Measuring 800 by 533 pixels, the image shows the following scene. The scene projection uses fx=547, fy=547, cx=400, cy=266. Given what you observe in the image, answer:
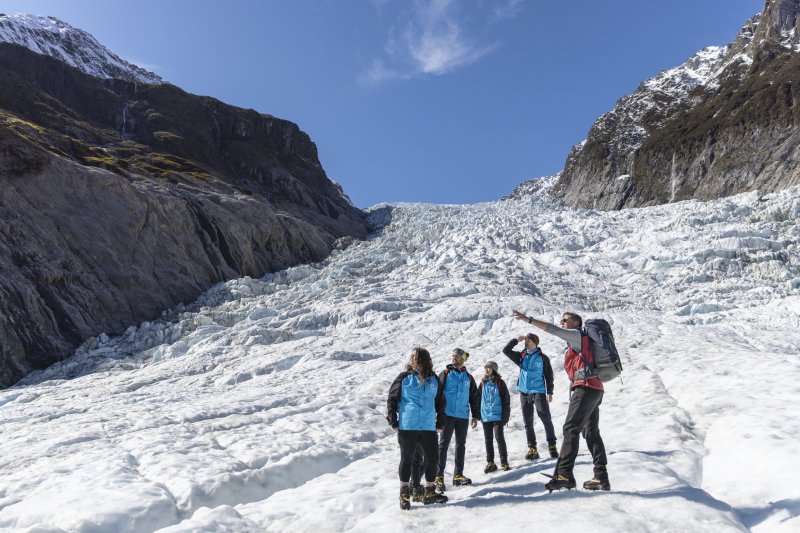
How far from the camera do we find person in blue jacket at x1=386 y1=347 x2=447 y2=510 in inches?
258

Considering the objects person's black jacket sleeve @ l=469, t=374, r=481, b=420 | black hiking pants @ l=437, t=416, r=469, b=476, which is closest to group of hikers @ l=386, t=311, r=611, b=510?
black hiking pants @ l=437, t=416, r=469, b=476

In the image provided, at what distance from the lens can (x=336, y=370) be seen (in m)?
17.2

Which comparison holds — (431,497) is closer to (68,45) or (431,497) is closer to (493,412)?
(493,412)

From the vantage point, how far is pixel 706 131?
65125 mm

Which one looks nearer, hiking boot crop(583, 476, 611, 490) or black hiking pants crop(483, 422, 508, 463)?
hiking boot crop(583, 476, 611, 490)

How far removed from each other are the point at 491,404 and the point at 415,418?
239cm

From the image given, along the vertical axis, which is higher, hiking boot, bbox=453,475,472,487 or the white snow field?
the white snow field

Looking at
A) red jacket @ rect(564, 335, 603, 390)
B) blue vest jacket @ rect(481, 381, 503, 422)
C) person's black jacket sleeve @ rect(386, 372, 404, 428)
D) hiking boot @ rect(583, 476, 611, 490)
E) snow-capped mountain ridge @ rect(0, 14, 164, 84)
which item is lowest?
hiking boot @ rect(583, 476, 611, 490)

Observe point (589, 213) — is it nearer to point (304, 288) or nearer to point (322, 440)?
point (304, 288)

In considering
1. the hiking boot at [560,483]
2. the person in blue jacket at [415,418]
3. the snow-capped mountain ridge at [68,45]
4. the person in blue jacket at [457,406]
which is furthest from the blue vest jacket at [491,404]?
the snow-capped mountain ridge at [68,45]

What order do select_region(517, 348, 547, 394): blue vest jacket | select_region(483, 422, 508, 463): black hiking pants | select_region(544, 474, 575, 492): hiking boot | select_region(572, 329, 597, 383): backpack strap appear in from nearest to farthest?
select_region(544, 474, 575, 492): hiking boot < select_region(572, 329, 597, 383): backpack strap < select_region(483, 422, 508, 463): black hiking pants < select_region(517, 348, 547, 394): blue vest jacket

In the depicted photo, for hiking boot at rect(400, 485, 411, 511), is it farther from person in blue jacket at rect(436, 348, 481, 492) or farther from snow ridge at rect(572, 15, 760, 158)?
snow ridge at rect(572, 15, 760, 158)

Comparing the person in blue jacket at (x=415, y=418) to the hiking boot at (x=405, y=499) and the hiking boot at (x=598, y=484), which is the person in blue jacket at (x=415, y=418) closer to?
the hiking boot at (x=405, y=499)

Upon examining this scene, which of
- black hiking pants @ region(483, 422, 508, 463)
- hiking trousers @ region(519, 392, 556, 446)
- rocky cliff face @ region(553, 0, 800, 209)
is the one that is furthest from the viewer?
rocky cliff face @ region(553, 0, 800, 209)
